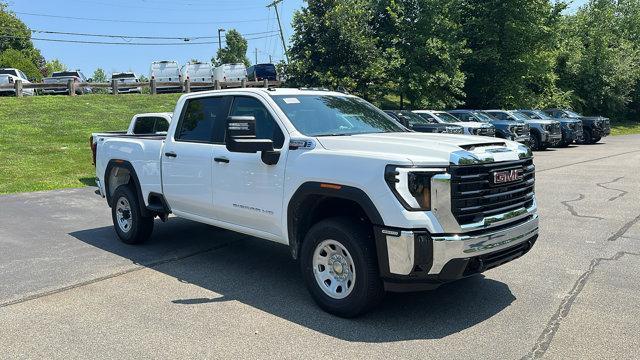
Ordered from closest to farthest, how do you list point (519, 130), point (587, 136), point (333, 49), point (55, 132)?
point (55, 132)
point (333, 49)
point (519, 130)
point (587, 136)

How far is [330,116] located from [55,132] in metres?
16.2

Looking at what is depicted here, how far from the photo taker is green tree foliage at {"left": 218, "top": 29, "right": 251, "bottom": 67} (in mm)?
76562

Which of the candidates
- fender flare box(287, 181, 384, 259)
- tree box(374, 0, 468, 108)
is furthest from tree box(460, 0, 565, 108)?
fender flare box(287, 181, 384, 259)

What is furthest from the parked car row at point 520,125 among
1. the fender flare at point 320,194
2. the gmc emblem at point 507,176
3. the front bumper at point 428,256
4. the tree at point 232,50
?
the tree at point 232,50

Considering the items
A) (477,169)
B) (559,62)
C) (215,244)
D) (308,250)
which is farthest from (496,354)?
(559,62)

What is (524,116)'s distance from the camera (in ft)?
81.7

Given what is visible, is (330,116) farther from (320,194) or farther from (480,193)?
(480,193)

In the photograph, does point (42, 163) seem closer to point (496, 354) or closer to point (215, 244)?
point (215, 244)

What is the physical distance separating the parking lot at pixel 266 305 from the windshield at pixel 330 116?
162cm

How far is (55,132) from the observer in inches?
744

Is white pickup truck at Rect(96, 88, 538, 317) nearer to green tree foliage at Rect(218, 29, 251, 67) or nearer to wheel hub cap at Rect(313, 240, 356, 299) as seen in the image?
wheel hub cap at Rect(313, 240, 356, 299)

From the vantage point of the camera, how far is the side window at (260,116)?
5.28 m

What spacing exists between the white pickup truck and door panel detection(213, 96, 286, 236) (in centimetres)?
1

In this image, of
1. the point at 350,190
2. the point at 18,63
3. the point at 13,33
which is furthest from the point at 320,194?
the point at 13,33
